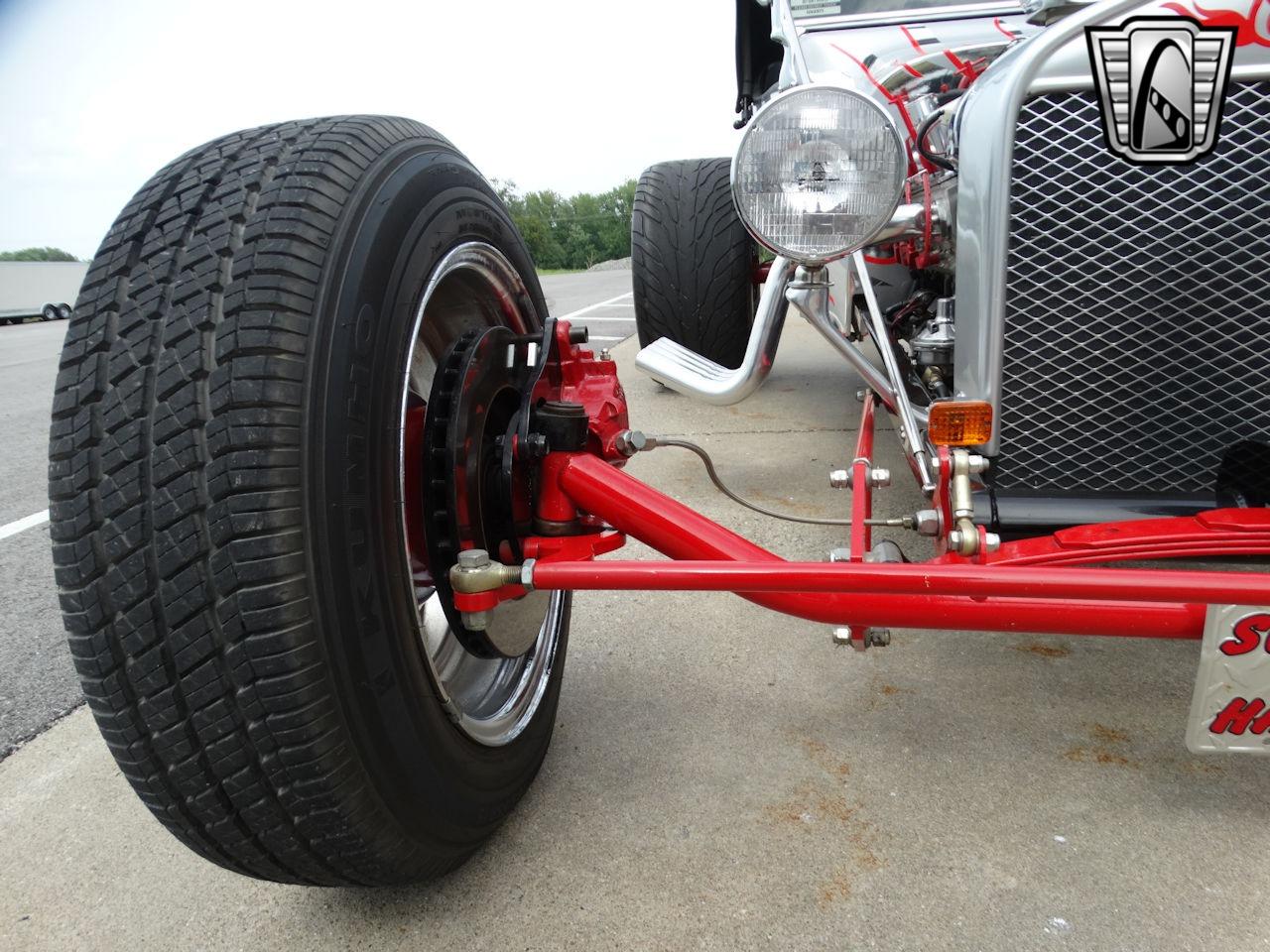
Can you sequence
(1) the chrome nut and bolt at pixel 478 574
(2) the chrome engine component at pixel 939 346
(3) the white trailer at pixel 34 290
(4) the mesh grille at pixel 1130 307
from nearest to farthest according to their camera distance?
(1) the chrome nut and bolt at pixel 478 574
(4) the mesh grille at pixel 1130 307
(2) the chrome engine component at pixel 939 346
(3) the white trailer at pixel 34 290

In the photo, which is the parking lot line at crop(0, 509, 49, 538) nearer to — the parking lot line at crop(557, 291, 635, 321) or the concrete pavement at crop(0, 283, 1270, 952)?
the concrete pavement at crop(0, 283, 1270, 952)

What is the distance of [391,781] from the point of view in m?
1.17

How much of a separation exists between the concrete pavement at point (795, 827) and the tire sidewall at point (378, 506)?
0.27 m

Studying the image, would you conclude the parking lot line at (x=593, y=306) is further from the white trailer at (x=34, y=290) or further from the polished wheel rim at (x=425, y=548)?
the white trailer at (x=34, y=290)

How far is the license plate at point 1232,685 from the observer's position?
3.83 ft

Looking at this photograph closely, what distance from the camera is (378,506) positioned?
3.84ft

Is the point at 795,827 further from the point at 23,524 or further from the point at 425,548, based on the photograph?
the point at 23,524

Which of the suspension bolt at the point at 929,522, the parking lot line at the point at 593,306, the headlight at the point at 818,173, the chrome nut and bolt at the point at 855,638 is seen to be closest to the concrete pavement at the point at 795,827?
the chrome nut and bolt at the point at 855,638

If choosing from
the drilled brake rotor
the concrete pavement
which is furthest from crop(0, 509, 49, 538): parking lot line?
the drilled brake rotor

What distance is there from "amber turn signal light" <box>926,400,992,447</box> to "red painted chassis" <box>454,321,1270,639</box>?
0.09 metres

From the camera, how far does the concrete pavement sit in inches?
52.4

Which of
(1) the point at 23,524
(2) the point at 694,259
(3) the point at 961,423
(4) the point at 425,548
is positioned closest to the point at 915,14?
(2) the point at 694,259

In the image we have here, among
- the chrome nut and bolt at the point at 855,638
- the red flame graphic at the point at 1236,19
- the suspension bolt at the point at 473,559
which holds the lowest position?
the chrome nut and bolt at the point at 855,638

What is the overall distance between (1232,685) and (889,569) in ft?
1.86
